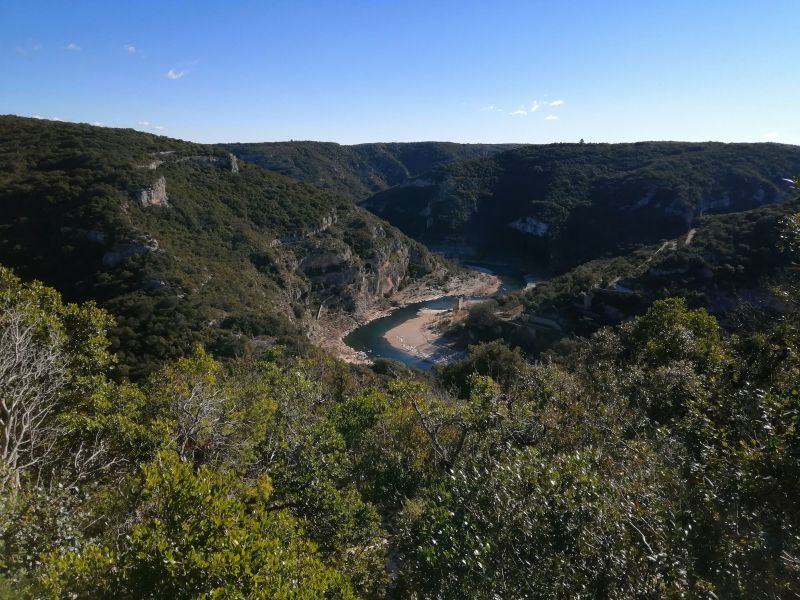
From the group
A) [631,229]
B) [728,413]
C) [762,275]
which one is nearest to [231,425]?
[728,413]

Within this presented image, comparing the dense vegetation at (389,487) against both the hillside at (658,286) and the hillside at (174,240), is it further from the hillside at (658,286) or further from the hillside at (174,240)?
the hillside at (658,286)

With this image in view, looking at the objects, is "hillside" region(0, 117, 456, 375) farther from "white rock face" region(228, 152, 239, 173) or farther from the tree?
the tree

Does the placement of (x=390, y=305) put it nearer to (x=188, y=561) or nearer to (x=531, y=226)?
(x=531, y=226)

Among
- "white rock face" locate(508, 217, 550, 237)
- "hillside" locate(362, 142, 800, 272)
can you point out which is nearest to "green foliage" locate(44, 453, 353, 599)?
"hillside" locate(362, 142, 800, 272)

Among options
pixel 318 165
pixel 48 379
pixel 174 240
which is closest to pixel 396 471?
pixel 48 379

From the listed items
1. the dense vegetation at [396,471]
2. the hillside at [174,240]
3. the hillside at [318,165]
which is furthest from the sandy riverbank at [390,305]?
the hillside at [318,165]

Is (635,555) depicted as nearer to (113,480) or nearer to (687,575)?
(687,575)

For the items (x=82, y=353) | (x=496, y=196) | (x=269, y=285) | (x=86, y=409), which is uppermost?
(x=496, y=196)

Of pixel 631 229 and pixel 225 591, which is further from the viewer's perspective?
pixel 631 229
